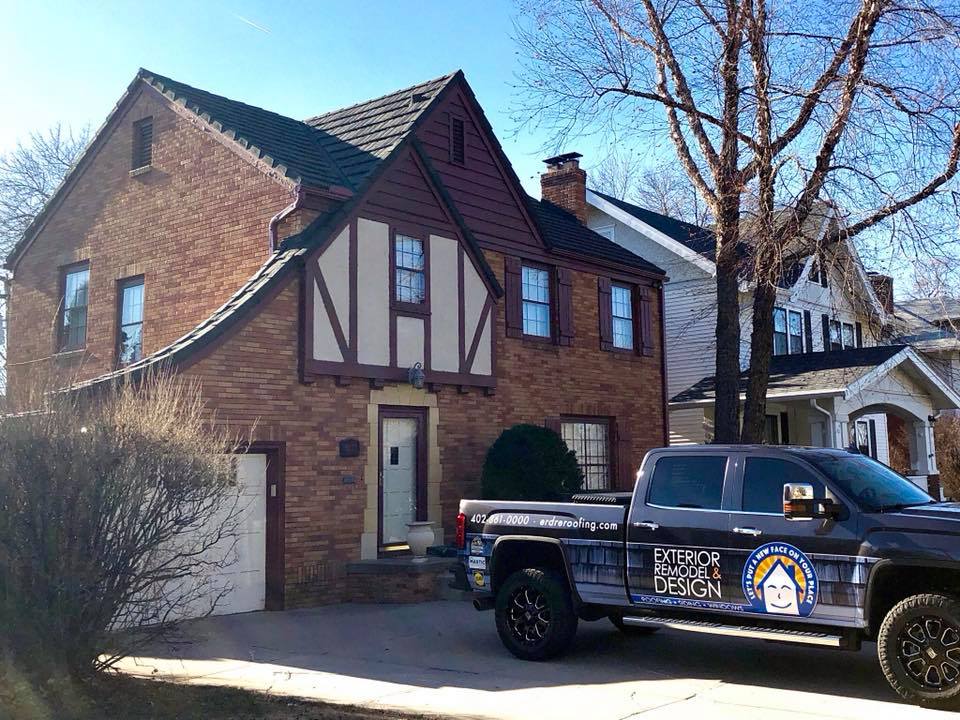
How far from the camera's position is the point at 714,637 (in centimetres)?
1041

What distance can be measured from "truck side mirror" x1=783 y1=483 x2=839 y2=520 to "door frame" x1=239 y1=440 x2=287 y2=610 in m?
7.07

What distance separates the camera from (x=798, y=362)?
23.9 meters

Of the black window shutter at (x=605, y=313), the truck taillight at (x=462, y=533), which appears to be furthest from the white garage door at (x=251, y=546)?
the black window shutter at (x=605, y=313)

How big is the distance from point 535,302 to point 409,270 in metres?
3.56

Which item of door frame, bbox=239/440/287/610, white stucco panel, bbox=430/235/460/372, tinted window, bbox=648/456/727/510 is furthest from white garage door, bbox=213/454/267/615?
tinted window, bbox=648/456/727/510

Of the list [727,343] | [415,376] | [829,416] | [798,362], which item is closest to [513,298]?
[415,376]

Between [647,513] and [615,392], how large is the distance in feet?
34.6

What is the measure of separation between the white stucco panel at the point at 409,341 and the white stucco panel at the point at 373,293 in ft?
0.84

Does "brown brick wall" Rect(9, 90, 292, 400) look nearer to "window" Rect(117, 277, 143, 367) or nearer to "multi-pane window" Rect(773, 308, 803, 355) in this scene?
"window" Rect(117, 277, 143, 367)

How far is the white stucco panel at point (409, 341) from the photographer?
1470 centimetres

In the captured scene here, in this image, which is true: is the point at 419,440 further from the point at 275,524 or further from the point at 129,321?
the point at 129,321

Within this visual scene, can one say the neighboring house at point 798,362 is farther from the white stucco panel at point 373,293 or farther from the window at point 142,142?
the window at point 142,142

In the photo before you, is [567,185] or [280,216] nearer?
[280,216]

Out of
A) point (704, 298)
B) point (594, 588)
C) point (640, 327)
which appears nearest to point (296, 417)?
point (594, 588)
